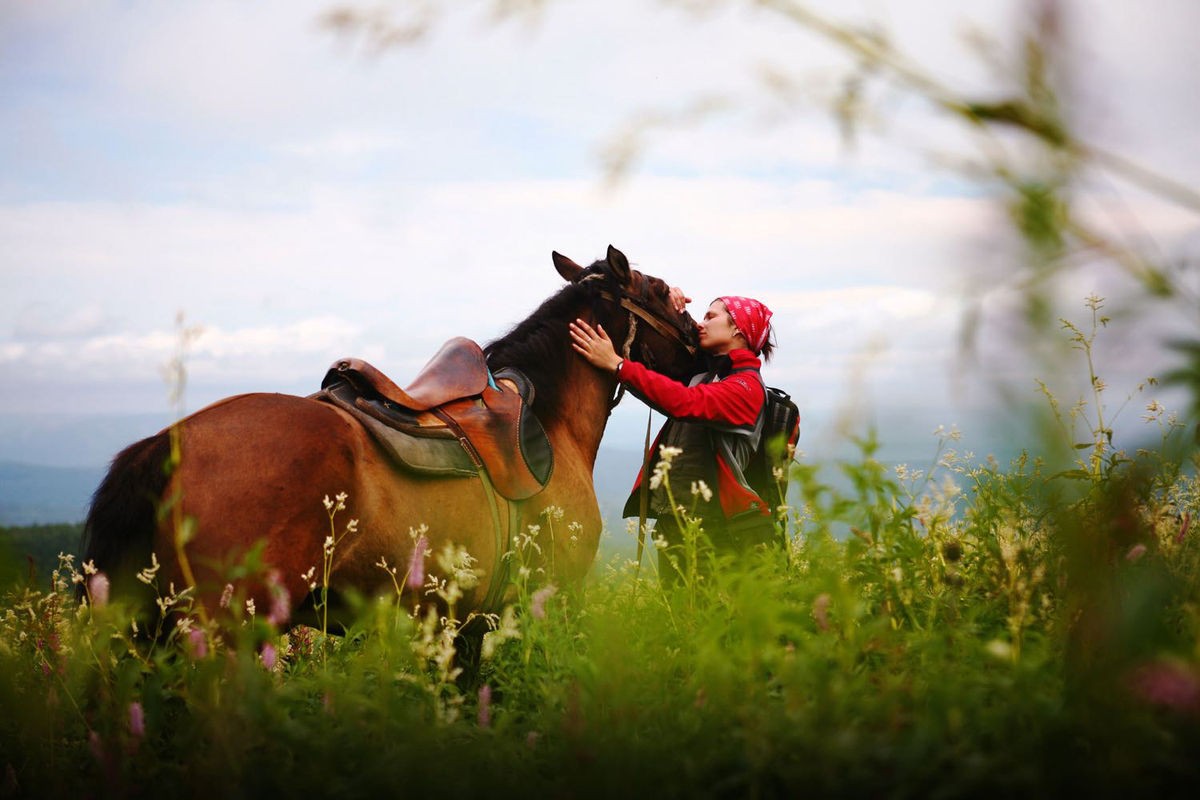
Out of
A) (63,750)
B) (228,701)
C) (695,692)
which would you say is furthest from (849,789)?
(63,750)

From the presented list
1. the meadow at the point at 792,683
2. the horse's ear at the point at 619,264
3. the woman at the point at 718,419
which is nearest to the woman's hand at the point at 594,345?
the woman at the point at 718,419

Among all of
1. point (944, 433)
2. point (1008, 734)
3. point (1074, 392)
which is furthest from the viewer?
point (944, 433)

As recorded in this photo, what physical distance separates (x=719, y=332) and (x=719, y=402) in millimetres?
734

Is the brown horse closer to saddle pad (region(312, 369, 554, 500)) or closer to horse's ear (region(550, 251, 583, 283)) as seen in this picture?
saddle pad (region(312, 369, 554, 500))

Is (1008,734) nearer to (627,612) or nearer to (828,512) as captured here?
(828,512)

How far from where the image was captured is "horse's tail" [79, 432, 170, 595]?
294cm

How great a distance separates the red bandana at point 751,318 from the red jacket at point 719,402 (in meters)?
0.34

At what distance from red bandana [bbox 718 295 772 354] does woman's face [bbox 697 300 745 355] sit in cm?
5

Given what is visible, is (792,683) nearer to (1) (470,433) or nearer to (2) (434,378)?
(1) (470,433)

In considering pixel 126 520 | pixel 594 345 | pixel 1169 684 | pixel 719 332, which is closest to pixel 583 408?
pixel 594 345

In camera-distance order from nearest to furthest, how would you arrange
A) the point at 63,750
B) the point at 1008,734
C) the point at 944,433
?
the point at 1008,734
the point at 63,750
the point at 944,433

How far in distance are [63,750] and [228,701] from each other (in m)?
1.16

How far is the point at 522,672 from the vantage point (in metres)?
2.91

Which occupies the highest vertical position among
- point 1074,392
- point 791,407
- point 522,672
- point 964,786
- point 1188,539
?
point 791,407
